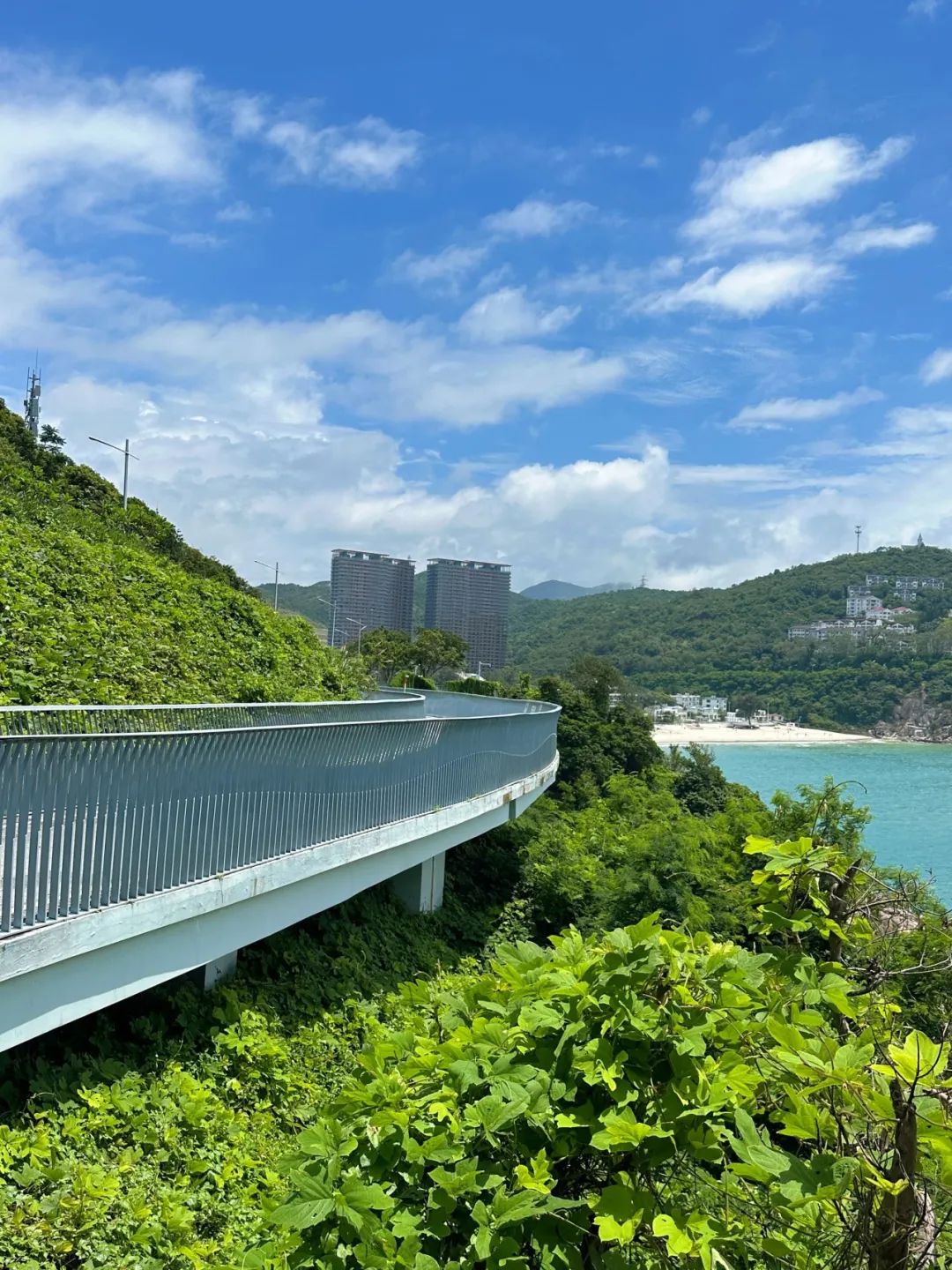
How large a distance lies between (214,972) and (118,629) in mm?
6167

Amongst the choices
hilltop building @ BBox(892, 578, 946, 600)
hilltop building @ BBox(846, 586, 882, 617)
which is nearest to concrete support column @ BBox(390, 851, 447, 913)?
hilltop building @ BBox(846, 586, 882, 617)

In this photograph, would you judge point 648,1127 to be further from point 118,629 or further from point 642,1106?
point 118,629

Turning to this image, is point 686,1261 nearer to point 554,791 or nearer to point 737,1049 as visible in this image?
point 737,1049

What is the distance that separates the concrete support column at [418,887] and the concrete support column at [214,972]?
5264 millimetres

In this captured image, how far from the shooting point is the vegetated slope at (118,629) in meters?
11.5

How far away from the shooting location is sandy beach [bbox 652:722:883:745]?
123312mm

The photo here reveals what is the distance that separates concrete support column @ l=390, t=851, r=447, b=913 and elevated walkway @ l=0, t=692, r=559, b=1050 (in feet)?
8.40

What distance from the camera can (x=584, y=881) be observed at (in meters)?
18.4

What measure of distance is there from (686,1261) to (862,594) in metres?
179

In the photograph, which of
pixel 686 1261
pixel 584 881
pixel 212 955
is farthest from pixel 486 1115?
pixel 584 881

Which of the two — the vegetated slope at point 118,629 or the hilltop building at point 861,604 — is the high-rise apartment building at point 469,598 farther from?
the vegetated slope at point 118,629

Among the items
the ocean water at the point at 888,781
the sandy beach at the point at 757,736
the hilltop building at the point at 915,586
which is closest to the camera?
the ocean water at the point at 888,781

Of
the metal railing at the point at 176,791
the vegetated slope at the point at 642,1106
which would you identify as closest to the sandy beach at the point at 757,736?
the metal railing at the point at 176,791

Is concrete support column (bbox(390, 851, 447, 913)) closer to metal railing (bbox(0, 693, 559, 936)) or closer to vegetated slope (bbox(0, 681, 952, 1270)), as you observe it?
metal railing (bbox(0, 693, 559, 936))
